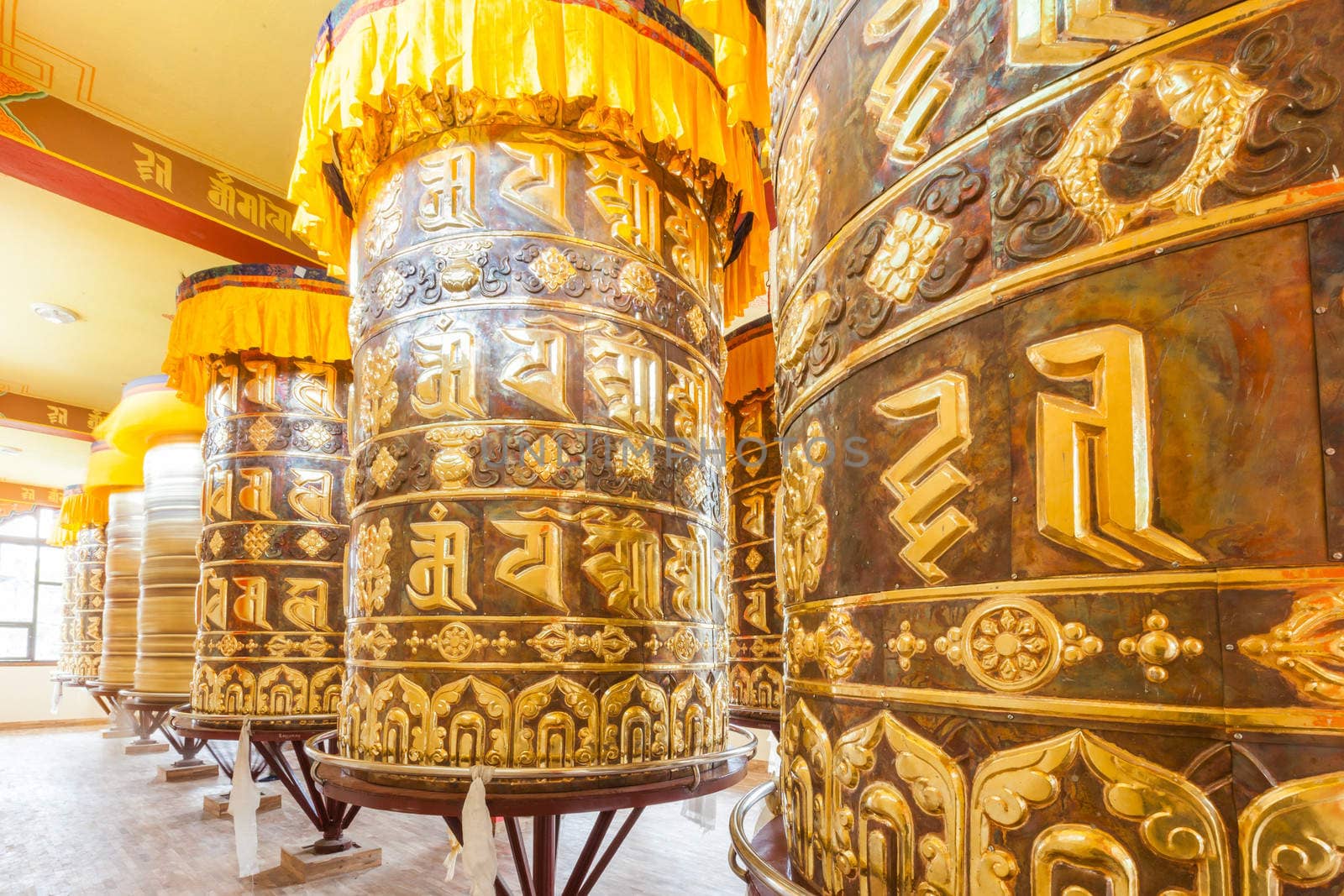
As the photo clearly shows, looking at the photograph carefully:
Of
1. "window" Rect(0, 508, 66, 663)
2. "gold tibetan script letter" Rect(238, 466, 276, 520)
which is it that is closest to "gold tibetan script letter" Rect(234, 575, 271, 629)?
"gold tibetan script letter" Rect(238, 466, 276, 520)

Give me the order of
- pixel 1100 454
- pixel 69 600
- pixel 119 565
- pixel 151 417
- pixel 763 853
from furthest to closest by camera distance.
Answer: pixel 69 600 < pixel 119 565 < pixel 151 417 < pixel 763 853 < pixel 1100 454

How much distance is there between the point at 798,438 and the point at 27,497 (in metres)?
17.6

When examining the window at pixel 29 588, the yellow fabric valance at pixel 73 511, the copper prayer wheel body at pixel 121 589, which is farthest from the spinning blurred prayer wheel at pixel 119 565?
the window at pixel 29 588

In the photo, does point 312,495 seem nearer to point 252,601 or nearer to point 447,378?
point 252,601

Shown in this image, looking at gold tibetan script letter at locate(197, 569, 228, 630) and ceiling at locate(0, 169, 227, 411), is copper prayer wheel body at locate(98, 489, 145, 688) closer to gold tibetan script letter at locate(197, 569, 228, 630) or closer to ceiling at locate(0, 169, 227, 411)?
ceiling at locate(0, 169, 227, 411)

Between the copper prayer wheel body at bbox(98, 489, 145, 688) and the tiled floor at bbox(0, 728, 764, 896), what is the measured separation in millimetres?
1102

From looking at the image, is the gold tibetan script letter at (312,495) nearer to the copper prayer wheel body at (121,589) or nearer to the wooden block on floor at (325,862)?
the wooden block on floor at (325,862)

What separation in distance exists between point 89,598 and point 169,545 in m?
5.85

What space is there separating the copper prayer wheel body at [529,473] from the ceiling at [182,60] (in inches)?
89.7

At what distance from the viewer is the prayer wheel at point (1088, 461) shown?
0.67m

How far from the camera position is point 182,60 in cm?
442

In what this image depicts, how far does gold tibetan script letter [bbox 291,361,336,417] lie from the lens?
15.1 feet

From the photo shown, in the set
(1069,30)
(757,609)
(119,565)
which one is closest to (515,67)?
(1069,30)

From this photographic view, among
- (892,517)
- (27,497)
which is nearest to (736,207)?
(892,517)
